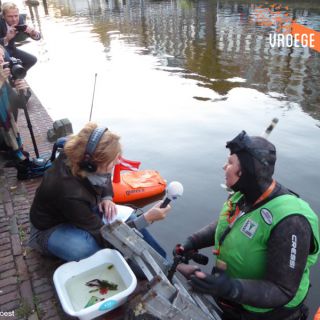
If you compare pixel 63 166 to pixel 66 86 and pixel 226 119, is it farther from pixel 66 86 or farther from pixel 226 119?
pixel 66 86

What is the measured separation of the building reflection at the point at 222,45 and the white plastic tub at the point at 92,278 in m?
7.64

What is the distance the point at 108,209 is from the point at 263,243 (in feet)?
5.58

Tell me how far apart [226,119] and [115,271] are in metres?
6.38

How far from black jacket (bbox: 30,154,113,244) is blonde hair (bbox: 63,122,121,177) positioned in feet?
0.42

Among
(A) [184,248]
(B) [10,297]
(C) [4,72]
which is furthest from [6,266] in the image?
(C) [4,72]

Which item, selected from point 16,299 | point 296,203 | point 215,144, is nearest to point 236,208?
point 296,203

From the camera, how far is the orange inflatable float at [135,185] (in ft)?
18.4

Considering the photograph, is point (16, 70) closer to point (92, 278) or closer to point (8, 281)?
point (8, 281)

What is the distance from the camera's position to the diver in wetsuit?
236cm

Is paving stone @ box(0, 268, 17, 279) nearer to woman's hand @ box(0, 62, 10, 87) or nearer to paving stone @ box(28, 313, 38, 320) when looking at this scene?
paving stone @ box(28, 313, 38, 320)

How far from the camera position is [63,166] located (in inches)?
126

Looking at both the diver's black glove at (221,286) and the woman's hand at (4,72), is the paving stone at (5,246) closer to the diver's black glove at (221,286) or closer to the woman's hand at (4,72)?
the woman's hand at (4,72)

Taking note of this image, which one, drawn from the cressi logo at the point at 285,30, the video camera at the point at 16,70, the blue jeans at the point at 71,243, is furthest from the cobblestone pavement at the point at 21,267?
the cressi logo at the point at 285,30

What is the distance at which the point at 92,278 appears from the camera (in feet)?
10.7
